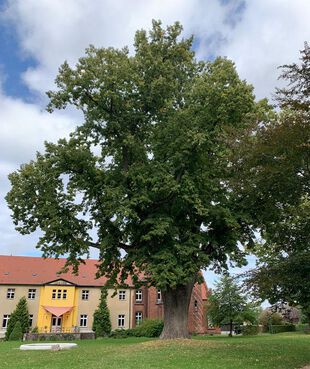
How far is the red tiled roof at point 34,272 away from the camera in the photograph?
48487 millimetres

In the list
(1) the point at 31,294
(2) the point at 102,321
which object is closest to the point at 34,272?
(1) the point at 31,294

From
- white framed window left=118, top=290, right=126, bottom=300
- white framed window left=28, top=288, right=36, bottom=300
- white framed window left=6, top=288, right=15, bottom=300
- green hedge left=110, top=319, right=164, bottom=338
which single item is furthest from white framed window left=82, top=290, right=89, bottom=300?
green hedge left=110, top=319, right=164, bottom=338

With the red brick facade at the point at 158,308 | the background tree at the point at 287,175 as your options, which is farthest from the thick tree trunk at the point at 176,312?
the red brick facade at the point at 158,308

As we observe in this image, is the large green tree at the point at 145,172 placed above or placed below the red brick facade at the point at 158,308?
above

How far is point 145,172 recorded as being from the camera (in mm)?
22578

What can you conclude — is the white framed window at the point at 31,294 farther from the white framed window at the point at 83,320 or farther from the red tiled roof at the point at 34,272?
the white framed window at the point at 83,320

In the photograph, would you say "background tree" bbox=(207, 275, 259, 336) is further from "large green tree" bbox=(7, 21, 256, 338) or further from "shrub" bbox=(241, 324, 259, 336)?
"large green tree" bbox=(7, 21, 256, 338)

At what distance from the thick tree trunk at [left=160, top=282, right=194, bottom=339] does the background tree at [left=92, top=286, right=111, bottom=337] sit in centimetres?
2369

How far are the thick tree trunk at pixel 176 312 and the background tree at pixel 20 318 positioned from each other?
2462cm

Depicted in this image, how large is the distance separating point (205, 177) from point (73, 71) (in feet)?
32.1

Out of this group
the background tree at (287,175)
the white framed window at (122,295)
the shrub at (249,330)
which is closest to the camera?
the background tree at (287,175)

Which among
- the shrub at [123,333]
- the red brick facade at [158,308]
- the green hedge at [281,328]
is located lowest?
the shrub at [123,333]

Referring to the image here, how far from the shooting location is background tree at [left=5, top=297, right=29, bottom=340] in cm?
4225

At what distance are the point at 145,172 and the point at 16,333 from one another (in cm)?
2770
